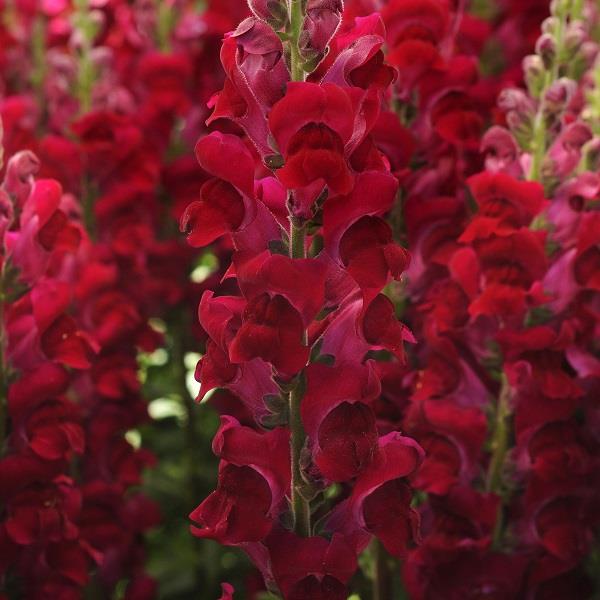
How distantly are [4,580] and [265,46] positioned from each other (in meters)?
0.67

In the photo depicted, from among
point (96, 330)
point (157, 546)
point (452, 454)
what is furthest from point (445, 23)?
point (157, 546)

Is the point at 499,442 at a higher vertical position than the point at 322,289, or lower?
lower

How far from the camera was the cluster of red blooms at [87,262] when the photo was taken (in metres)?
1.18

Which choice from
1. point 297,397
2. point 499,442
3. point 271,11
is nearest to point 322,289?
Result: point 297,397

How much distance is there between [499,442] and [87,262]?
590 millimetres

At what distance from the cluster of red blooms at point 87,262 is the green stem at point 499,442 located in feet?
1.43

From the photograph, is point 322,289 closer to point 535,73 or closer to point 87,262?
point 535,73

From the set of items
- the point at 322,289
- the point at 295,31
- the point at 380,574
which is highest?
the point at 295,31

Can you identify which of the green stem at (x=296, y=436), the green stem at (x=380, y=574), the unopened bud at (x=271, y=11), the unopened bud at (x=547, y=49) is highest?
the unopened bud at (x=271, y=11)

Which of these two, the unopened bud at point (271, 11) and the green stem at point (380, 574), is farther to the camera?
the green stem at point (380, 574)

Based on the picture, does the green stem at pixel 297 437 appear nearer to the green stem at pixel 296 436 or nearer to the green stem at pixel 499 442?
the green stem at pixel 296 436

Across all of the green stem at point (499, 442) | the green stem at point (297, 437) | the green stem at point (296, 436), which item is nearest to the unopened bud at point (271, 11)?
the green stem at point (297, 437)

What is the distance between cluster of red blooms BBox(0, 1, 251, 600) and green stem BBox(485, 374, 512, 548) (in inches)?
17.1

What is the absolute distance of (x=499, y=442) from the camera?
1233mm
